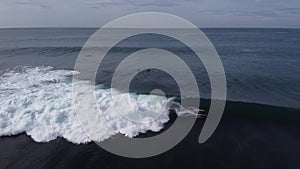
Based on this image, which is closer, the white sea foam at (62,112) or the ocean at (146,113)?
the ocean at (146,113)

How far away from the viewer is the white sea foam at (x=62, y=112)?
1026 centimetres

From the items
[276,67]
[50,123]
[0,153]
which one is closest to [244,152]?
[50,123]

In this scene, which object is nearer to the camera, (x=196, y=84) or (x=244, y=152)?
(x=244, y=152)

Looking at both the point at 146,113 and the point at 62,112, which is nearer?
the point at 62,112

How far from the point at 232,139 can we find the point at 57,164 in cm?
679

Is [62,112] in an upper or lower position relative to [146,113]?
lower

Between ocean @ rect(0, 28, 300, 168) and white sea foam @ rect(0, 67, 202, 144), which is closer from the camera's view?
ocean @ rect(0, 28, 300, 168)

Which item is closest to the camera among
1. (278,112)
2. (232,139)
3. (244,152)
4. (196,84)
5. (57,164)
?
(57,164)

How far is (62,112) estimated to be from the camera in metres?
11.6

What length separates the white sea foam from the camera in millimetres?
10258

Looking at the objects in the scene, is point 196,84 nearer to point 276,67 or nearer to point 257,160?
point 257,160

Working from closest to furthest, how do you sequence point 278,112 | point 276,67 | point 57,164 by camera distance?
point 57,164
point 278,112
point 276,67

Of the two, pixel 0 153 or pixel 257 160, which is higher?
pixel 257 160

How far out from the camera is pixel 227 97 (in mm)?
14844
